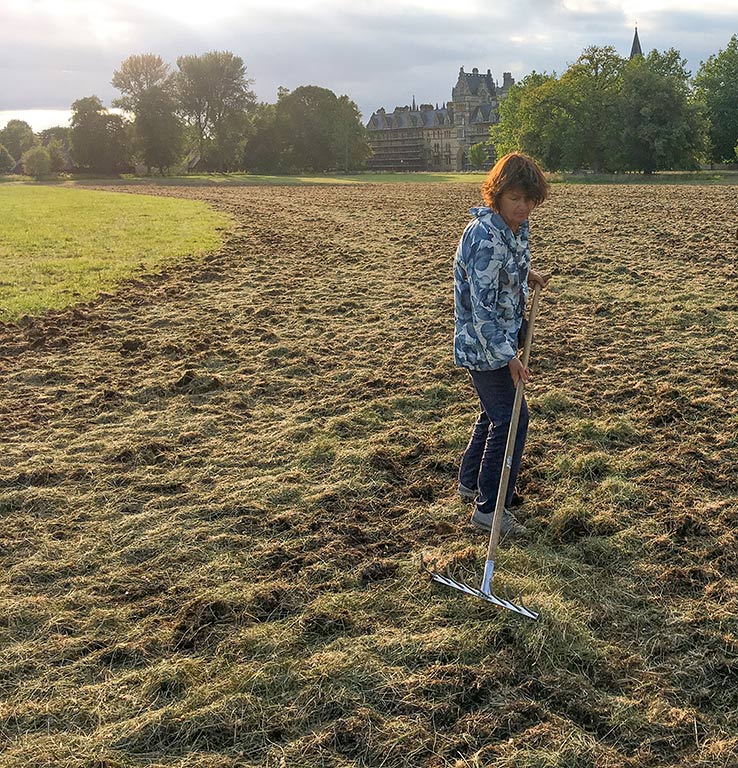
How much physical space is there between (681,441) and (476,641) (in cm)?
332

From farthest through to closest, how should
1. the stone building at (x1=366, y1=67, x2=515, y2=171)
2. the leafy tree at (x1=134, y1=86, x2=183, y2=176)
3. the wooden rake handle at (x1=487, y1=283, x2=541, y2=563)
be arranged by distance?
1. the stone building at (x1=366, y1=67, x2=515, y2=171)
2. the leafy tree at (x1=134, y1=86, x2=183, y2=176)
3. the wooden rake handle at (x1=487, y1=283, x2=541, y2=563)

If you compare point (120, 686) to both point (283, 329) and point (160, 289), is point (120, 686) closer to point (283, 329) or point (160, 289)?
point (283, 329)

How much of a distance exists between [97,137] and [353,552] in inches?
3482

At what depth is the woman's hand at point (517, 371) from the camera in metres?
4.17

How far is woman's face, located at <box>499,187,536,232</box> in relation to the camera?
13.4 feet

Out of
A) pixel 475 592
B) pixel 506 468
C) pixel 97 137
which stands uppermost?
pixel 97 137

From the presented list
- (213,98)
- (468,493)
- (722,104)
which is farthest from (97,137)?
(468,493)

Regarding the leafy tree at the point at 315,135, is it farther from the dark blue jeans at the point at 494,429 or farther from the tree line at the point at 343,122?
the dark blue jeans at the point at 494,429

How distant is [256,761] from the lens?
311cm

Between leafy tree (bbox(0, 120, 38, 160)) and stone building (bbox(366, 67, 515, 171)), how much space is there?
68.5 metres

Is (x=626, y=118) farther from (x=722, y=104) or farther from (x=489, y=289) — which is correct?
(x=489, y=289)

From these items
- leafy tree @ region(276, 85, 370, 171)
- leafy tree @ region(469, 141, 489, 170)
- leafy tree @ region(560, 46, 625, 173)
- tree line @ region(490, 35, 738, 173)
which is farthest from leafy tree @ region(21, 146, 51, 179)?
leafy tree @ region(469, 141, 489, 170)

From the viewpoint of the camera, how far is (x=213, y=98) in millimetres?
94375

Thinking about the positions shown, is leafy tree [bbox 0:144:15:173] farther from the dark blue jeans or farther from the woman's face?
the woman's face
